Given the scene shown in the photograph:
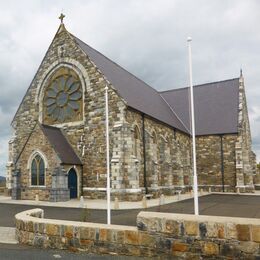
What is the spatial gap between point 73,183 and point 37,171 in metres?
3.04

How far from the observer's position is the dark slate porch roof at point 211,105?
3909 cm

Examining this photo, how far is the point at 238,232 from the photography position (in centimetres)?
645

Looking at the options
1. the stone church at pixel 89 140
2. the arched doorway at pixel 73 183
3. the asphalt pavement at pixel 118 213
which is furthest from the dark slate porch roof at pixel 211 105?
the asphalt pavement at pixel 118 213

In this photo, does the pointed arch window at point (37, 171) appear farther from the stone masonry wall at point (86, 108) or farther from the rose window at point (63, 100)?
the rose window at point (63, 100)

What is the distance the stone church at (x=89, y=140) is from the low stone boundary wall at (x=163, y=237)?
15.6 meters

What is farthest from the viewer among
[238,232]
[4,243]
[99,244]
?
[4,243]

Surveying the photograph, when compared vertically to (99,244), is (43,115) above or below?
above

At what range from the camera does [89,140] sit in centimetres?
2695

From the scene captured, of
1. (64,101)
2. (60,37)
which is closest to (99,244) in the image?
(64,101)

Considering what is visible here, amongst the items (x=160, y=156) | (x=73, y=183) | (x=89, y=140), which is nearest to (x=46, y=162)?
(x=73, y=183)

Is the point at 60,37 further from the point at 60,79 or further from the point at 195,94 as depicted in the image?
the point at 195,94

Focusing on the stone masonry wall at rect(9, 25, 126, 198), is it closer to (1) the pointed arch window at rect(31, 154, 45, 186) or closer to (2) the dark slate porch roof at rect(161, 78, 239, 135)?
(1) the pointed arch window at rect(31, 154, 45, 186)

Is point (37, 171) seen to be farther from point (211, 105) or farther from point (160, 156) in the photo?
point (211, 105)

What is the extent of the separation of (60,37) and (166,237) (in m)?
26.1
